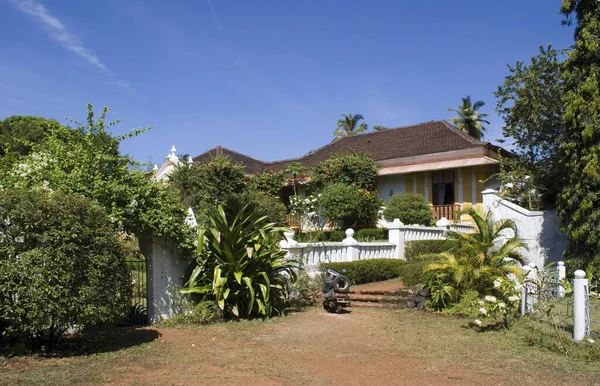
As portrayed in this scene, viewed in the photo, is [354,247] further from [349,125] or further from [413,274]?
[349,125]

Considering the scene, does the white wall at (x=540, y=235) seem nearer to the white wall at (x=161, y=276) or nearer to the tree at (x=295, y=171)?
the white wall at (x=161, y=276)

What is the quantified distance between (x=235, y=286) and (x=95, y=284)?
354 cm

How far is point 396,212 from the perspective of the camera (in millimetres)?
21031

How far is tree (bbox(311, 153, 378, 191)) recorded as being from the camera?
24.3 m

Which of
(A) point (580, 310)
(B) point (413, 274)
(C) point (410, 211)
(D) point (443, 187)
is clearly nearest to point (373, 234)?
(C) point (410, 211)

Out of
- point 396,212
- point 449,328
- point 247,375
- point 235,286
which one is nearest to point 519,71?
point 396,212

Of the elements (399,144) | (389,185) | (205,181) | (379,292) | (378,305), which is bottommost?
(378,305)

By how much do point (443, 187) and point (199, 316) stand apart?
16.4 meters

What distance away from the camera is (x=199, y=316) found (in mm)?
10344

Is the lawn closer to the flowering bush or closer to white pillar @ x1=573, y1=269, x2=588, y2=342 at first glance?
the flowering bush

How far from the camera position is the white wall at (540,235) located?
15.3 meters

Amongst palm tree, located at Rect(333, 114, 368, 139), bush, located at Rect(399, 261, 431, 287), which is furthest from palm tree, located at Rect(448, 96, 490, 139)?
bush, located at Rect(399, 261, 431, 287)

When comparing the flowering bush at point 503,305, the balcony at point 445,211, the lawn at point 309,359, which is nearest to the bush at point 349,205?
the balcony at point 445,211

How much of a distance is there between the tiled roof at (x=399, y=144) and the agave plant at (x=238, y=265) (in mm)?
14308
